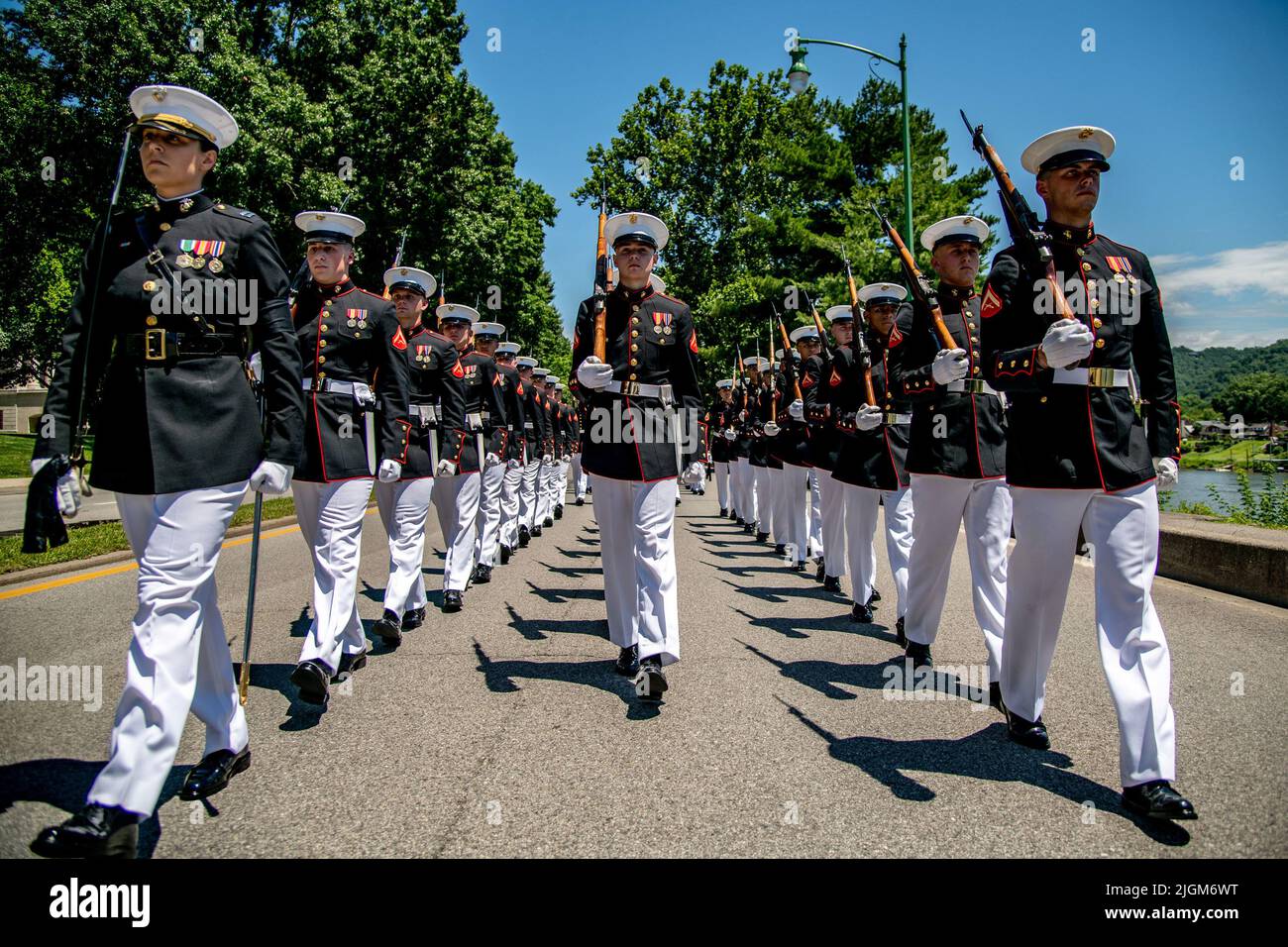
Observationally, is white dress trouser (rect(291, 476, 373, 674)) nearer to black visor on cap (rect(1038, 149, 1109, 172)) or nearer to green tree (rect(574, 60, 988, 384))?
black visor on cap (rect(1038, 149, 1109, 172))

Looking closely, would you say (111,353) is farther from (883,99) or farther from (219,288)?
(883,99)

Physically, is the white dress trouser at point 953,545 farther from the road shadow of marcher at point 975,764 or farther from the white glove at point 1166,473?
the white glove at point 1166,473

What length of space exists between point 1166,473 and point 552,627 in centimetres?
438

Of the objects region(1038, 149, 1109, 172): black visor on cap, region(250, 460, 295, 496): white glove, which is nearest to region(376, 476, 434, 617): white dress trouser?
region(250, 460, 295, 496): white glove

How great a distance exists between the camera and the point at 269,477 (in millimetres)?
3377

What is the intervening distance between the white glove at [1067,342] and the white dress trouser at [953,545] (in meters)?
1.55

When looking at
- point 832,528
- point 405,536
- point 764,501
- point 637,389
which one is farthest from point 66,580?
point 764,501

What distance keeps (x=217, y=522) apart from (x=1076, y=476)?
11.4 feet

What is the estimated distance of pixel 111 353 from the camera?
3328 millimetres

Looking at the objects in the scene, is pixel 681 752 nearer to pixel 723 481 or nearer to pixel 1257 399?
pixel 723 481

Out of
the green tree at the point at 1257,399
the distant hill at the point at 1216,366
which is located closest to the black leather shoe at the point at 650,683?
the green tree at the point at 1257,399

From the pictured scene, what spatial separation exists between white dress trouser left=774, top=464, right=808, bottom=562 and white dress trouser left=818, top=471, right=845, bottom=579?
166cm

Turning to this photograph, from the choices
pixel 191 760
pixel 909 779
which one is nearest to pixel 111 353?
pixel 191 760

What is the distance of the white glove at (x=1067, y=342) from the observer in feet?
11.1
